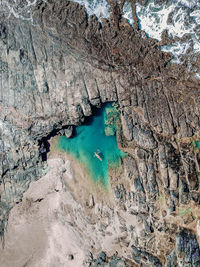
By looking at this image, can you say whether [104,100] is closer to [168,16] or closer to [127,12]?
[127,12]

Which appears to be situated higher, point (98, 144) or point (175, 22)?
point (175, 22)

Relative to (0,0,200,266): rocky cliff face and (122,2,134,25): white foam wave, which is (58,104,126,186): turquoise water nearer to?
(0,0,200,266): rocky cliff face

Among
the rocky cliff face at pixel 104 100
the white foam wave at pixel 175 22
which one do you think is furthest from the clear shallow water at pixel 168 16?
the rocky cliff face at pixel 104 100

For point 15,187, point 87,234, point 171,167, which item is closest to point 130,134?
point 171,167

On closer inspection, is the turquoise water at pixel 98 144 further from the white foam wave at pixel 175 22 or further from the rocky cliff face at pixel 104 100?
the white foam wave at pixel 175 22

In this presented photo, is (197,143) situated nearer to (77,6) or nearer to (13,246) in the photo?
(77,6)

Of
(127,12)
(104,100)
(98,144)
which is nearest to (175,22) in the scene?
(127,12)
